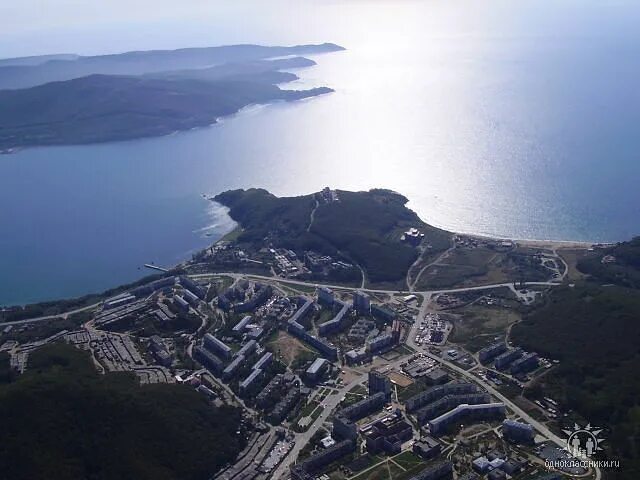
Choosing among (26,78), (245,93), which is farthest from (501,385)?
(26,78)

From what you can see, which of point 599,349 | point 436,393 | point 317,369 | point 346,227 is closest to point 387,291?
point 346,227

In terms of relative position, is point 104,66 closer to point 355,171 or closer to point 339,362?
point 355,171

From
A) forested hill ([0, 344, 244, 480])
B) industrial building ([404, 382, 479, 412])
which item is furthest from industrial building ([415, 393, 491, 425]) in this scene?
forested hill ([0, 344, 244, 480])

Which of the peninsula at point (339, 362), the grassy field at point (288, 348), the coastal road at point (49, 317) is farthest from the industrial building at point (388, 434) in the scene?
the coastal road at point (49, 317)

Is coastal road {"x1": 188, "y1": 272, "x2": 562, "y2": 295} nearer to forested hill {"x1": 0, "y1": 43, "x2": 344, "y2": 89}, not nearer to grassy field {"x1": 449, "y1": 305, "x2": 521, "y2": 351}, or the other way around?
grassy field {"x1": 449, "y1": 305, "x2": 521, "y2": 351}

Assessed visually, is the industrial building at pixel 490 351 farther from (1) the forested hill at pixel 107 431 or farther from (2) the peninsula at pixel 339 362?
(1) the forested hill at pixel 107 431

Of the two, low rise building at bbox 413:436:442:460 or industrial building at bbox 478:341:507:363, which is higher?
industrial building at bbox 478:341:507:363

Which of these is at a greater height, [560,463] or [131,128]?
[131,128]

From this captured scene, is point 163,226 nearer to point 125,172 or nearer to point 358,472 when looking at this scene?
point 125,172
